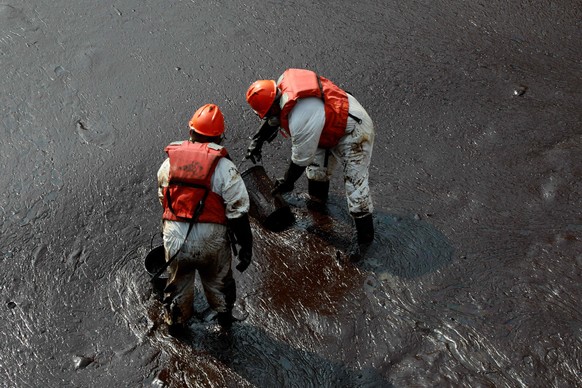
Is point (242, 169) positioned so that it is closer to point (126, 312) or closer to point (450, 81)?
point (126, 312)

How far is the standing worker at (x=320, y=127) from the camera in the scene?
494 centimetres

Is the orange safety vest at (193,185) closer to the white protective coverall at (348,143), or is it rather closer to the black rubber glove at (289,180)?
the white protective coverall at (348,143)

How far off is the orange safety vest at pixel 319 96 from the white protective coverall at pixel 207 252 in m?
1.01

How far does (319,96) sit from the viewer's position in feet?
16.3

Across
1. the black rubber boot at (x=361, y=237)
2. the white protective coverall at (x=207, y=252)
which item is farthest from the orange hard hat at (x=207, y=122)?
the black rubber boot at (x=361, y=237)

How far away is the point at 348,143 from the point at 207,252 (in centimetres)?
162

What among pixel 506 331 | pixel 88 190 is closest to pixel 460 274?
pixel 506 331

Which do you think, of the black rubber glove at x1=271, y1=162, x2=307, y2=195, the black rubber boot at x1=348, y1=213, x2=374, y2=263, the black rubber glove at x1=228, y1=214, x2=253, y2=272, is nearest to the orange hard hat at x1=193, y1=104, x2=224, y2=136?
the black rubber glove at x1=228, y1=214, x2=253, y2=272

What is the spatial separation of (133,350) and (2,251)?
161 cm

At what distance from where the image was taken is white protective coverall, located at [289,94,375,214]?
4957 millimetres

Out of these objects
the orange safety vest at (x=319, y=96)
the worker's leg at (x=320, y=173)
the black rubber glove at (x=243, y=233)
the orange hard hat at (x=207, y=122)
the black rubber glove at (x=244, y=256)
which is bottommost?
the worker's leg at (x=320, y=173)

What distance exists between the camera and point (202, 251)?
13.9 feet

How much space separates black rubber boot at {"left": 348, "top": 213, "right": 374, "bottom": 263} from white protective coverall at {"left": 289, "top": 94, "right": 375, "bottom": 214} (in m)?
0.08

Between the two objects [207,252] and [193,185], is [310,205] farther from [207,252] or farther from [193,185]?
[193,185]
